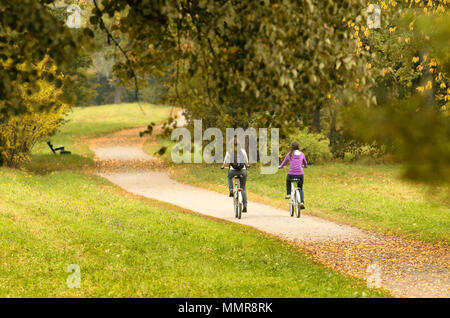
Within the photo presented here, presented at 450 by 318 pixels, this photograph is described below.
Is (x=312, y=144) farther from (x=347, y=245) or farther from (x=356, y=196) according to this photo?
(x=347, y=245)

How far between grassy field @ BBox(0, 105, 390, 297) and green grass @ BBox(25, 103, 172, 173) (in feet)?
35.7

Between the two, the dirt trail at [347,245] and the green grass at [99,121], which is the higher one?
the dirt trail at [347,245]

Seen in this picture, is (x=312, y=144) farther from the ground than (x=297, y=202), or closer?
farther from the ground

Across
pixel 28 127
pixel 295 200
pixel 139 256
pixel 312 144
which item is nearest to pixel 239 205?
pixel 295 200

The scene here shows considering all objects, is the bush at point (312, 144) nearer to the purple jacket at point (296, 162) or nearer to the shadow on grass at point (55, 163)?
the shadow on grass at point (55, 163)

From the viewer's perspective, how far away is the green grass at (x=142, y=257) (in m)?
8.02

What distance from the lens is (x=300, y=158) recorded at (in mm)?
14508

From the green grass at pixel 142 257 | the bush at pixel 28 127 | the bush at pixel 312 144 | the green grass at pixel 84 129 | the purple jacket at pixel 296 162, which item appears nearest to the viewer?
the green grass at pixel 142 257

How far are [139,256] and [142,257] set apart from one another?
0.07m

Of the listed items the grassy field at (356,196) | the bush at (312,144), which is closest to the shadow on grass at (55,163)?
the grassy field at (356,196)

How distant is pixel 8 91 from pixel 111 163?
26.3 m

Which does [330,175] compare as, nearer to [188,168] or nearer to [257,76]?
[188,168]

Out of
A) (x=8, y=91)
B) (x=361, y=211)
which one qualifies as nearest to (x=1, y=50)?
(x=8, y=91)

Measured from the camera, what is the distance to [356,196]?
19.3 metres
